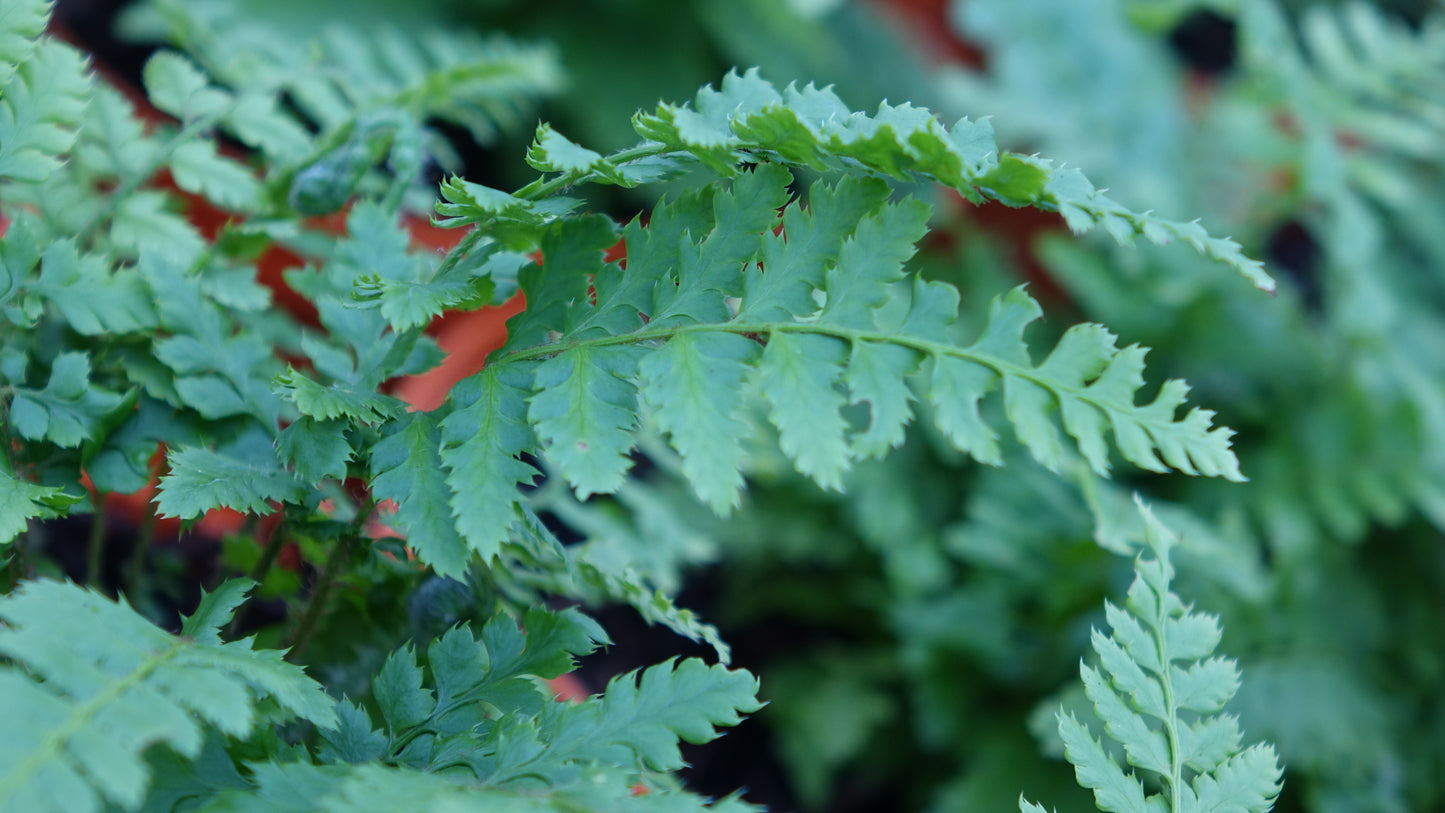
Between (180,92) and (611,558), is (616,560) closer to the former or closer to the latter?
(611,558)

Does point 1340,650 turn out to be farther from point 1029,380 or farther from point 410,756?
point 410,756

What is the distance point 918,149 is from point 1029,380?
157mm

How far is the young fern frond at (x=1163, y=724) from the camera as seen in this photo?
61cm

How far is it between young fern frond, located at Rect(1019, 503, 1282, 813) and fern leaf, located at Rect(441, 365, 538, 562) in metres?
0.35

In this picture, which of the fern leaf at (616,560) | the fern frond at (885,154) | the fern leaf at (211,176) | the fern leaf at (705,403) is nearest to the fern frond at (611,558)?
the fern leaf at (616,560)

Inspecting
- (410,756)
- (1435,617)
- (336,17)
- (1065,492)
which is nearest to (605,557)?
(410,756)

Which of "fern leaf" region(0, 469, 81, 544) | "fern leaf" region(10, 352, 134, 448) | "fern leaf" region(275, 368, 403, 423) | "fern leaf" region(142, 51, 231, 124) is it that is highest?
"fern leaf" region(142, 51, 231, 124)

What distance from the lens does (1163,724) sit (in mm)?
663

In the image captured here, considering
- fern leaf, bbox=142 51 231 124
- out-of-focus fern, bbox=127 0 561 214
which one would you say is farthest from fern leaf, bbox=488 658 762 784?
fern leaf, bbox=142 51 231 124

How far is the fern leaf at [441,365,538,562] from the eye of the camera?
538 millimetres

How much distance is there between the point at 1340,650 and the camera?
1.43m

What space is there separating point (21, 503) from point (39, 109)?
27cm

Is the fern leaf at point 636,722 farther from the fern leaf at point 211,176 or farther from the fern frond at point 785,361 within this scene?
the fern leaf at point 211,176

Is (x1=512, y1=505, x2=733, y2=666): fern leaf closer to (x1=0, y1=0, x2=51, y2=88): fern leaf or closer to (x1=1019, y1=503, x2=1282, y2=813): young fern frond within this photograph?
(x1=1019, y1=503, x2=1282, y2=813): young fern frond
